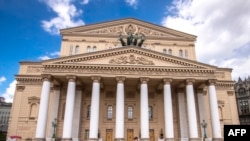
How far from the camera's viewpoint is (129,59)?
28719mm

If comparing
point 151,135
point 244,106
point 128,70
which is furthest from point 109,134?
point 244,106

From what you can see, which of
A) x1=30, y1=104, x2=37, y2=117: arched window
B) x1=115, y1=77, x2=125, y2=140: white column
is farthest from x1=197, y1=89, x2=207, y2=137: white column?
x1=30, y1=104, x2=37, y2=117: arched window

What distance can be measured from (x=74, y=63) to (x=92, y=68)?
7.14 feet

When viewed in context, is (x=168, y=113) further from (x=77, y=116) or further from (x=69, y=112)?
(x=77, y=116)

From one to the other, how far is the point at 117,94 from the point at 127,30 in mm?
14508

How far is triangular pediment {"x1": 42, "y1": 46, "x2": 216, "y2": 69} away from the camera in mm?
28078

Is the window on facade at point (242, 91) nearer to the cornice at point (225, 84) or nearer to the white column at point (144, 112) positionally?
the cornice at point (225, 84)

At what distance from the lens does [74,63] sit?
91.1 ft

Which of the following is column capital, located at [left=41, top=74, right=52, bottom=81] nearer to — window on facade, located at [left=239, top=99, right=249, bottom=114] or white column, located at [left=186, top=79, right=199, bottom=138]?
white column, located at [left=186, top=79, right=199, bottom=138]

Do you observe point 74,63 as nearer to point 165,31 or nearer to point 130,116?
point 130,116

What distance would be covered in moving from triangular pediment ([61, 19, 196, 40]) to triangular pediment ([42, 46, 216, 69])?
9733mm

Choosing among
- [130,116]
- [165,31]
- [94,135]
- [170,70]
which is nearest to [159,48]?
[165,31]

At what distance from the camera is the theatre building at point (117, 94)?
26828mm

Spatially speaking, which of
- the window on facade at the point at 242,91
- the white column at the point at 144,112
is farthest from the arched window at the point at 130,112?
the window on facade at the point at 242,91
